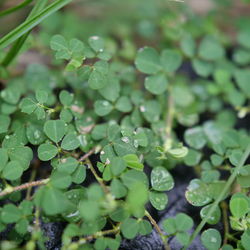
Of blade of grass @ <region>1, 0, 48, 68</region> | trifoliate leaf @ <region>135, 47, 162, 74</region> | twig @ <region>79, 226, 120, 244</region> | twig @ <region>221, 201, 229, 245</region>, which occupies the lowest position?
twig @ <region>221, 201, 229, 245</region>

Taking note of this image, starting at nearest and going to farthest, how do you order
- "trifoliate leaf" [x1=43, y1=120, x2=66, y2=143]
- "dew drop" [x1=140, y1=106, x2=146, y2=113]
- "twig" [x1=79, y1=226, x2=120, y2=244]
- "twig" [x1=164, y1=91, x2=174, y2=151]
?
"twig" [x1=79, y1=226, x2=120, y2=244] < "trifoliate leaf" [x1=43, y1=120, x2=66, y2=143] < "twig" [x1=164, y1=91, x2=174, y2=151] < "dew drop" [x1=140, y1=106, x2=146, y2=113]

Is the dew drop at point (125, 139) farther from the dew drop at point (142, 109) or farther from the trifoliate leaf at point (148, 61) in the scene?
the trifoliate leaf at point (148, 61)

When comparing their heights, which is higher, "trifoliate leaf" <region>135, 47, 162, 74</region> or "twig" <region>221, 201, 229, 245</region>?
"trifoliate leaf" <region>135, 47, 162, 74</region>

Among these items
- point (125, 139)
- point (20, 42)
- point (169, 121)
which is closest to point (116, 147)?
point (125, 139)

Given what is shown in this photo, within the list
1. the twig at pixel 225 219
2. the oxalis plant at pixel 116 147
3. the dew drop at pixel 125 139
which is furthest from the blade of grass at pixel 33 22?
the twig at pixel 225 219

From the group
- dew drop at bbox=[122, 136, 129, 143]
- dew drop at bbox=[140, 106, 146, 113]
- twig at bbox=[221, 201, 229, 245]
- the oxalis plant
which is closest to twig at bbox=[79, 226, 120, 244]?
the oxalis plant

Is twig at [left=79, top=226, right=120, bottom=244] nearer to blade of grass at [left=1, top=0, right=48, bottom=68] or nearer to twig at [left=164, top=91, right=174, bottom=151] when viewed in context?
twig at [left=164, top=91, right=174, bottom=151]
